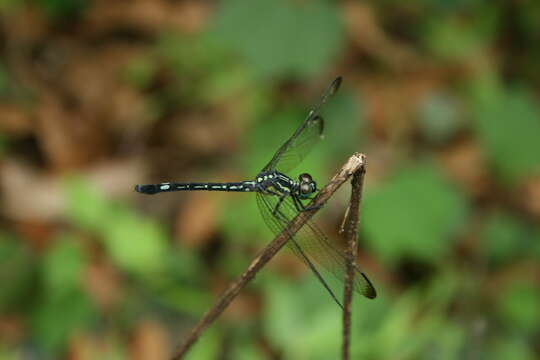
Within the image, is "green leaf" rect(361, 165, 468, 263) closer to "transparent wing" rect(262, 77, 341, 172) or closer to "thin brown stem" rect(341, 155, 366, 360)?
"transparent wing" rect(262, 77, 341, 172)

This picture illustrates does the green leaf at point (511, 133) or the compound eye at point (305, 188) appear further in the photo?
the green leaf at point (511, 133)

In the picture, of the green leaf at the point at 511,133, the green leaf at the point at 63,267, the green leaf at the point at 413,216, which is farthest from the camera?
the green leaf at the point at 511,133

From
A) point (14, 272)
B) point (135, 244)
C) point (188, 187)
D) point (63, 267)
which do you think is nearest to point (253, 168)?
point (135, 244)

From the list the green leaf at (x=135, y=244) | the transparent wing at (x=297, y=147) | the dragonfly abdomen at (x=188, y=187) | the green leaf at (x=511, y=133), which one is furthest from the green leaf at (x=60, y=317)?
the green leaf at (x=511, y=133)

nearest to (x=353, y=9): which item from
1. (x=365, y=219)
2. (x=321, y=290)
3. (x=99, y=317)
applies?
(x=365, y=219)

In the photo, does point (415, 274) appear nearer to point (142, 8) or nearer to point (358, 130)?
point (358, 130)

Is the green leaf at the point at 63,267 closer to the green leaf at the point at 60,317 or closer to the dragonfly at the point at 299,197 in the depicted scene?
the green leaf at the point at 60,317
